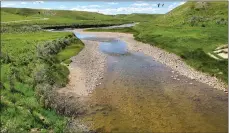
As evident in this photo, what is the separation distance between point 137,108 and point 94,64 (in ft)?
78.5

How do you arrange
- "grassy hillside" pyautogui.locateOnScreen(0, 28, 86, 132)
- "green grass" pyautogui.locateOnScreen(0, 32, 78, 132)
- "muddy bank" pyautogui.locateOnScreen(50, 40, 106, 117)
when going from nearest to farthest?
"green grass" pyautogui.locateOnScreen(0, 32, 78, 132) → "grassy hillside" pyautogui.locateOnScreen(0, 28, 86, 132) → "muddy bank" pyautogui.locateOnScreen(50, 40, 106, 117)

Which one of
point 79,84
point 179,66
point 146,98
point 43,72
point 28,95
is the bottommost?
point 79,84

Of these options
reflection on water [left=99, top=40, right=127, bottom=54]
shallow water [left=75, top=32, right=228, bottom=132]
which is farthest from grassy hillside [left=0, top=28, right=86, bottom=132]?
reflection on water [left=99, top=40, right=127, bottom=54]

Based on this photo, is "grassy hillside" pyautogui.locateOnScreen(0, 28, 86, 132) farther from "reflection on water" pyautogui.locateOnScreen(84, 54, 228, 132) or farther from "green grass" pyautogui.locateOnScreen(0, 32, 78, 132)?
"reflection on water" pyautogui.locateOnScreen(84, 54, 228, 132)

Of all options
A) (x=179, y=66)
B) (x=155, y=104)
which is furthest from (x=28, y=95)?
(x=179, y=66)

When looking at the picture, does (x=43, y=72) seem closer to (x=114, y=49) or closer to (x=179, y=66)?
(x=179, y=66)

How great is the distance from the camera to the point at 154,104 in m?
32.4

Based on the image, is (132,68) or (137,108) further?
Result: (132,68)

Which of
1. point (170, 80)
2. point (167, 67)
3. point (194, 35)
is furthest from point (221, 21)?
point (170, 80)

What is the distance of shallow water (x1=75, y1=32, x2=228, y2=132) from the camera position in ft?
88.2

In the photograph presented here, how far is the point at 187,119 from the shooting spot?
28.4 metres

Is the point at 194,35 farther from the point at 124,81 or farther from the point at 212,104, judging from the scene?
the point at 212,104

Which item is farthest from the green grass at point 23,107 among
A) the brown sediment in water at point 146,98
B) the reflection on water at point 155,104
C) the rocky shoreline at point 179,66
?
the rocky shoreline at point 179,66

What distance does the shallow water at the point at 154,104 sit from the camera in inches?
1058
